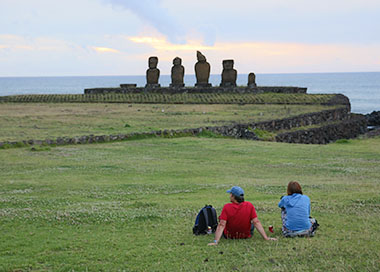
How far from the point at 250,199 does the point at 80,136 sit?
14.9 m

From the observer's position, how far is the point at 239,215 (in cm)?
905

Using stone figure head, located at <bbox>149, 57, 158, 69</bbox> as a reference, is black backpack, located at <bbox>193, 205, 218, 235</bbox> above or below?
below

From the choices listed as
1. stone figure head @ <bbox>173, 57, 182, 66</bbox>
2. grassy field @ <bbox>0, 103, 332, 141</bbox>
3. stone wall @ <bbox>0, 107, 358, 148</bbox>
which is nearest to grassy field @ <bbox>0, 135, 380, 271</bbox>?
stone wall @ <bbox>0, 107, 358, 148</bbox>

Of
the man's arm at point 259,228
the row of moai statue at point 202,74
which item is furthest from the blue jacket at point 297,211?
the row of moai statue at point 202,74

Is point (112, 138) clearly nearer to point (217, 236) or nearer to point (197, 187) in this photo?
point (197, 187)

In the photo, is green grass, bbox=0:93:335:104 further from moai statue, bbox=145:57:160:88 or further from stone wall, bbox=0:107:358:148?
stone wall, bbox=0:107:358:148

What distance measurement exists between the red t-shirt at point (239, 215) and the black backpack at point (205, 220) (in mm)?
458

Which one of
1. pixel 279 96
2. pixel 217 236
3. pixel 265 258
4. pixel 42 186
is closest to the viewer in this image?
pixel 265 258

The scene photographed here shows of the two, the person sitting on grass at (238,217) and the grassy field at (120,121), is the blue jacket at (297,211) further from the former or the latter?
the grassy field at (120,121)

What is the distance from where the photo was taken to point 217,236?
8.94m

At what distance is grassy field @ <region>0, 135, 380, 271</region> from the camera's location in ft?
26.9

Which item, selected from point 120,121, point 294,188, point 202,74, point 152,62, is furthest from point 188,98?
point 294,188

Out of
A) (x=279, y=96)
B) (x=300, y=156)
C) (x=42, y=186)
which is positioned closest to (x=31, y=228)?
(x=42, y=186)

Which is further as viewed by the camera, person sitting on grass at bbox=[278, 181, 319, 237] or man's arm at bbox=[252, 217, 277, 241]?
person sitting on grass at bbox=[278, 181, 319, 237]
